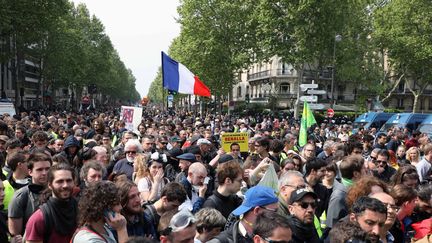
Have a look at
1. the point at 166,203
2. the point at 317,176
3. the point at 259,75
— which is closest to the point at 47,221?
the point at 166,203

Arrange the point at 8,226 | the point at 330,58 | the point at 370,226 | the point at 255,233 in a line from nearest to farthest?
the point at 255,233
the point at 370,226
the point at 8,226
the point at 330,58

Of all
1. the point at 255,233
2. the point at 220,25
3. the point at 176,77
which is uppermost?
the point at 220,25

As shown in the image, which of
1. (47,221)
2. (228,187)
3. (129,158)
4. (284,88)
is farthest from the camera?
Answer: (284,88)

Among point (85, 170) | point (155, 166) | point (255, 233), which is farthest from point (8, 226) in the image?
point (255, 233)

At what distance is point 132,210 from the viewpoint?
3.80m

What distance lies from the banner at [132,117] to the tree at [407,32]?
30917 mm

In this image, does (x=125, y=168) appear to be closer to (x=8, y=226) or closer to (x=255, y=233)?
(x=8, y=226)

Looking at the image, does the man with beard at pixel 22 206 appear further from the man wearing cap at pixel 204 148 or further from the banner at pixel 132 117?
the banner at pixel 132 117

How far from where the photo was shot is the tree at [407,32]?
3684 centimetres

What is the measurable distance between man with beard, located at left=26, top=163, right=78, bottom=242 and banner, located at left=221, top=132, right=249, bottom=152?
204 inches

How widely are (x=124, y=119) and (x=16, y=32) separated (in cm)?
1925

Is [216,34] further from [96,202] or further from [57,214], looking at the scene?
[96,202]

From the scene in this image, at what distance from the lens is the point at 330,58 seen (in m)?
36.7

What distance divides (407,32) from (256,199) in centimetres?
3869
